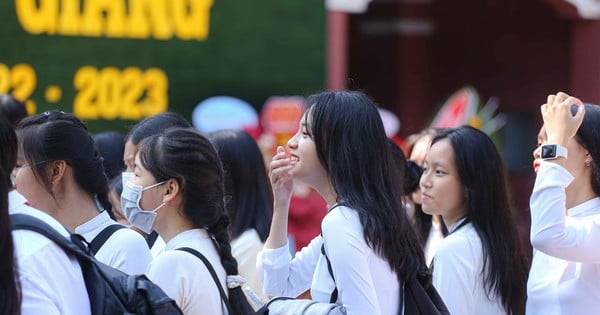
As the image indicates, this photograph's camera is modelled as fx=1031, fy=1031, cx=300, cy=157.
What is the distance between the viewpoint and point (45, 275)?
7.73 feet

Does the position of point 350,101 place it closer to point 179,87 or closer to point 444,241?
point 444,241

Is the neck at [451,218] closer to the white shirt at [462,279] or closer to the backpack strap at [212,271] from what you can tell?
the white shirt at [462,279]

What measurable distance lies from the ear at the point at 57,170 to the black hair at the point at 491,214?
144 cm

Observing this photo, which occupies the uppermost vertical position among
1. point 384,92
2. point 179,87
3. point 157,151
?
point 157,151

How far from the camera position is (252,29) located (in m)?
9.11

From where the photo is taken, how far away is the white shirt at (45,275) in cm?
234

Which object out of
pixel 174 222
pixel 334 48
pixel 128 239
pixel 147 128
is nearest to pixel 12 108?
pixel 147 128

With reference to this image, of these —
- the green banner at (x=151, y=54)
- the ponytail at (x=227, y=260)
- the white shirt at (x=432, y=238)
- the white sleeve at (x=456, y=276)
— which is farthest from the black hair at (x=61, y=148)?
the green banner at (x=151, y=54)

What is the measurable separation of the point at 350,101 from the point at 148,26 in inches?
229

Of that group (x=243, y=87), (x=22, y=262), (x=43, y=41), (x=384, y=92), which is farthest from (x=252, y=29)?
(x=22, y=262)

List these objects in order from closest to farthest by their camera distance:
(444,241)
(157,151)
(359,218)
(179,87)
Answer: (359,218), (157,151), (444,241), (179,87)

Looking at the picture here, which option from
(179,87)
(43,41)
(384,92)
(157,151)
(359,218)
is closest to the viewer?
(359,218)

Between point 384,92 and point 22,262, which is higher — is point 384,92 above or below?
below

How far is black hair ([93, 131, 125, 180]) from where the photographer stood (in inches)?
179
